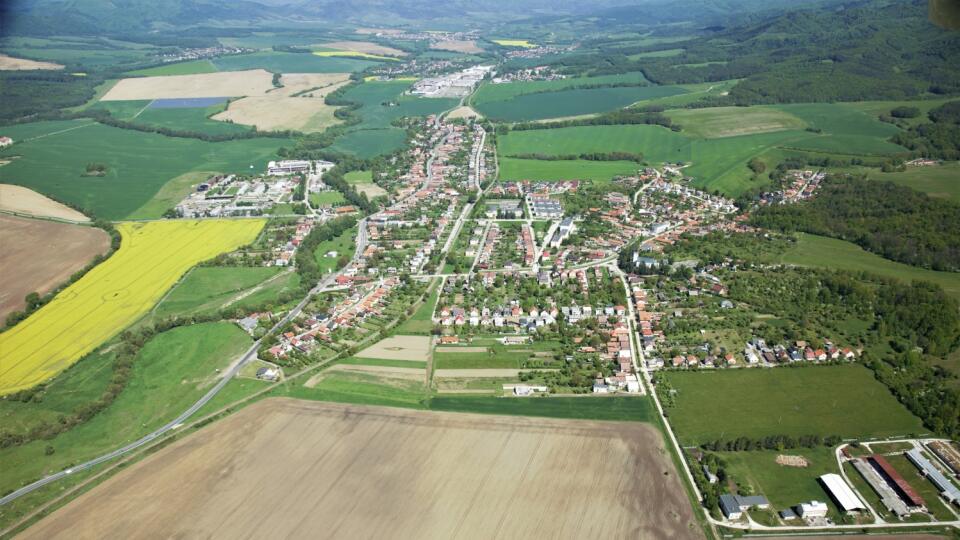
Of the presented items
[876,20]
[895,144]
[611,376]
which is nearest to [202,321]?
[611,376]

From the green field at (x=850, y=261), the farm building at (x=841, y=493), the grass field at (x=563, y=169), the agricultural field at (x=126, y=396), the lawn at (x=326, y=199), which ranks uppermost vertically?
the grass field at (x=563, y=169)

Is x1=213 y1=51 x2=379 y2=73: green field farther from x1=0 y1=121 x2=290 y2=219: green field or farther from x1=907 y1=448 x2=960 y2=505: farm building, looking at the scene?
x1=907 y1=448 x2=960 y2=505: farm building

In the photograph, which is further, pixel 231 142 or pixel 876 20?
pixel 876 20

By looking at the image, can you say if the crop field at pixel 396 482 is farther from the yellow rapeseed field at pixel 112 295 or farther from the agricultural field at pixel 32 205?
the agricultural field at pixel 32 205

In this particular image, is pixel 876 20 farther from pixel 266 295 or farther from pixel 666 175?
pixel 266 295

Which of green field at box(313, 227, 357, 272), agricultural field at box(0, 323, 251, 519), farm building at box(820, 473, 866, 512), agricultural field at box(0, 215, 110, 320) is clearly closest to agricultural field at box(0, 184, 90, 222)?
agricultural field at box(0, 215, 110, 320)

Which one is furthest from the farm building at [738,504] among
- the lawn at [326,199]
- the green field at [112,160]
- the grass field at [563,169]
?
the green field at [112,160]

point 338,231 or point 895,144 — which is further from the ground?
point 895,144
